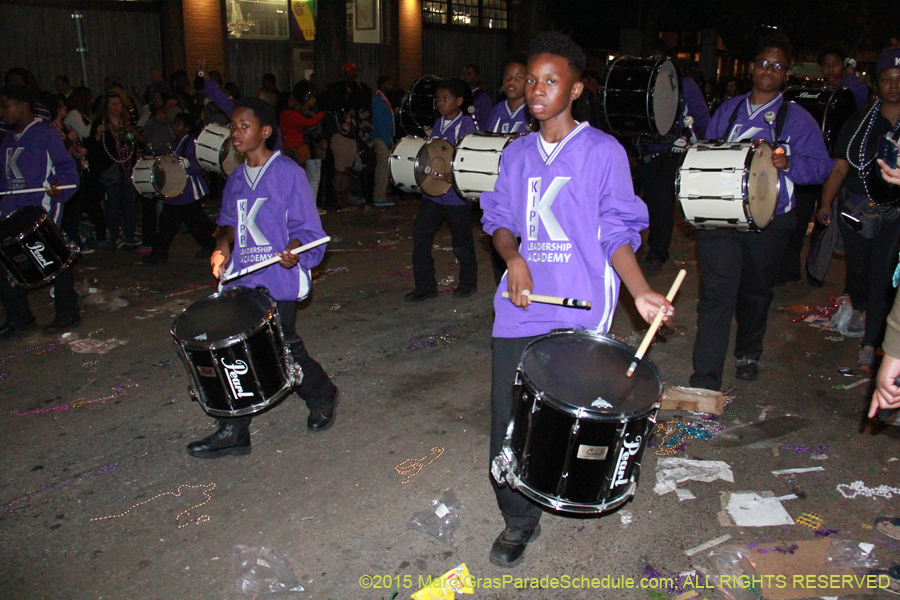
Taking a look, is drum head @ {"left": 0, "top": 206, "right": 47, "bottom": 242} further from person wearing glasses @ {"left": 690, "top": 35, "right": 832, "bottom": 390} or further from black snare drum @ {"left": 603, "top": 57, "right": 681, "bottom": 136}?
black snare drum @ {"left": 603, "top": 57, "right": 681, "bottom": 136}

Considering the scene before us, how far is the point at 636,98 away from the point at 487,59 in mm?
17154

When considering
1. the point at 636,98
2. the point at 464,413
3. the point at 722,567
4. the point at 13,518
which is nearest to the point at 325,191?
the point at 636,98

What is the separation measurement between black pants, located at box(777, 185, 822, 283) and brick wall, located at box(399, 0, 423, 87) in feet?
49.1

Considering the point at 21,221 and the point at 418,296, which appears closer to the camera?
the point at 21,221

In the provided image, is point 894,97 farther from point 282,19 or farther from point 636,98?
point 282,19

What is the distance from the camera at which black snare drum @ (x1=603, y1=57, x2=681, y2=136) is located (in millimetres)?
6809

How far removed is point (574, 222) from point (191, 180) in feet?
21.0

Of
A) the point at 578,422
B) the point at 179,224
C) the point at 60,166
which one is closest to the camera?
the point at 578,422

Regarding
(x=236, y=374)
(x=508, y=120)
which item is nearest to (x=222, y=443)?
(x=236, y=374)

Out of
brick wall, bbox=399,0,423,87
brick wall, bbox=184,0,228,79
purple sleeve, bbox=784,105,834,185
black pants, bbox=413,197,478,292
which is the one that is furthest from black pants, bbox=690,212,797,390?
brick wall, bbox=399,0,423,87

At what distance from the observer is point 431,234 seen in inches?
270

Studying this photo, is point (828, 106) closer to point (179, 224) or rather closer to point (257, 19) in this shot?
point (179, 224)

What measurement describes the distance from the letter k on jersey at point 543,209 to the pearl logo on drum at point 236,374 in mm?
1565

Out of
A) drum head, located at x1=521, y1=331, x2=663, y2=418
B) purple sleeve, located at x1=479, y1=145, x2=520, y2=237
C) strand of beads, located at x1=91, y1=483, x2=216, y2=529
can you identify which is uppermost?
purple sleeve, located at x1=479, y1=145, x2=520, y2=237
